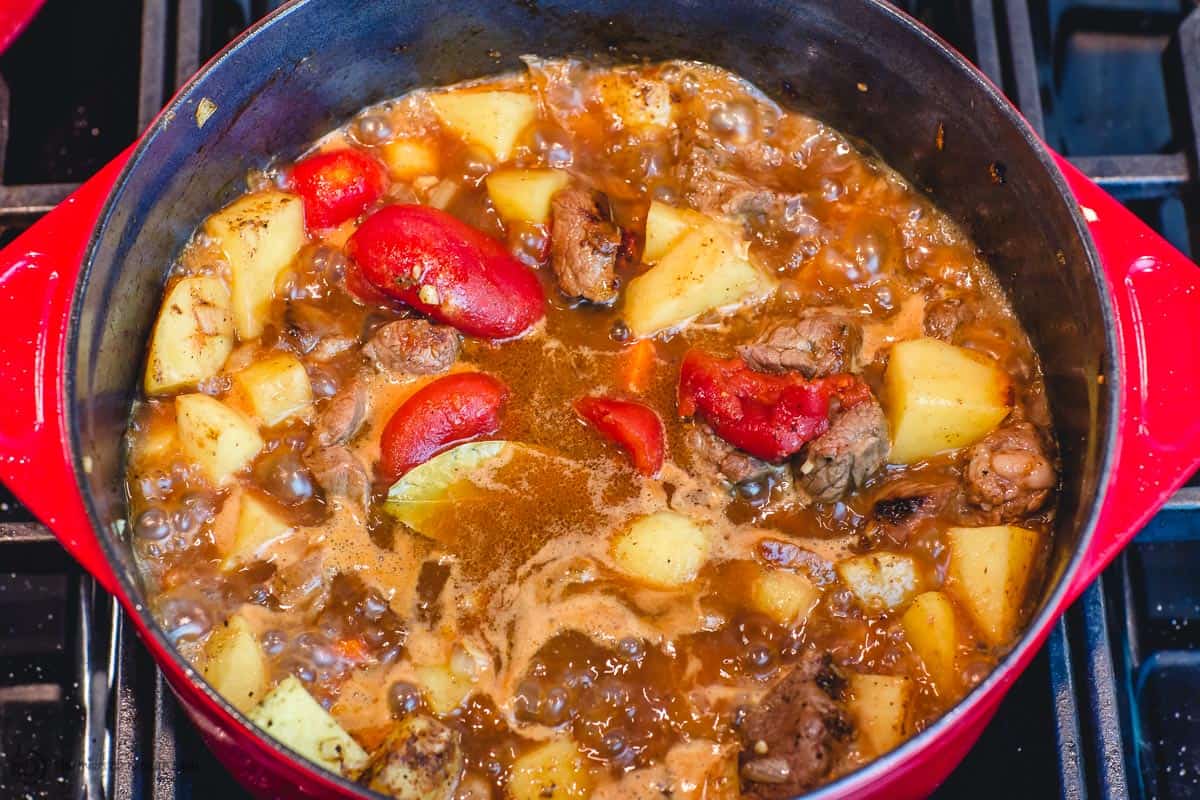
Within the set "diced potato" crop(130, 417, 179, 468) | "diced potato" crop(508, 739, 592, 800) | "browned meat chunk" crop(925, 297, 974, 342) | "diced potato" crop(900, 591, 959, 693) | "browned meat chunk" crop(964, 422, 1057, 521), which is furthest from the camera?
"browned meat chunk" crop(925, 297, 974, 342)

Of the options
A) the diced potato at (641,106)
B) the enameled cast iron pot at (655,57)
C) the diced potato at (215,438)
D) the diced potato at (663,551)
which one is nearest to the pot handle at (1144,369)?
the enameled cast iron pot at (655,57)

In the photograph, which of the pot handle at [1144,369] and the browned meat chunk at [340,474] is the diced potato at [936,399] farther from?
the browned meat chunk at [340,474]

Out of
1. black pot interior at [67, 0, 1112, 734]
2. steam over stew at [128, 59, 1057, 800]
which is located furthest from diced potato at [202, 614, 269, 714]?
black pot interior at [67, 0, 1112, 734]

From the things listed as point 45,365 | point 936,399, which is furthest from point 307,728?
point 936,399

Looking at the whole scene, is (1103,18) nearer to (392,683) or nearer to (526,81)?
(526,81)

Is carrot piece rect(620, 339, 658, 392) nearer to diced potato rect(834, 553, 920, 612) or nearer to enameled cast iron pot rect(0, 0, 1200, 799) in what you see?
diced potato rect(834, 553, 920, 612)

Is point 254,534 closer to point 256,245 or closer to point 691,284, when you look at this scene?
point 256,245

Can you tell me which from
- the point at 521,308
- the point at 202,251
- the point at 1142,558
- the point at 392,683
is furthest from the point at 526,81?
the point at 1142,558
